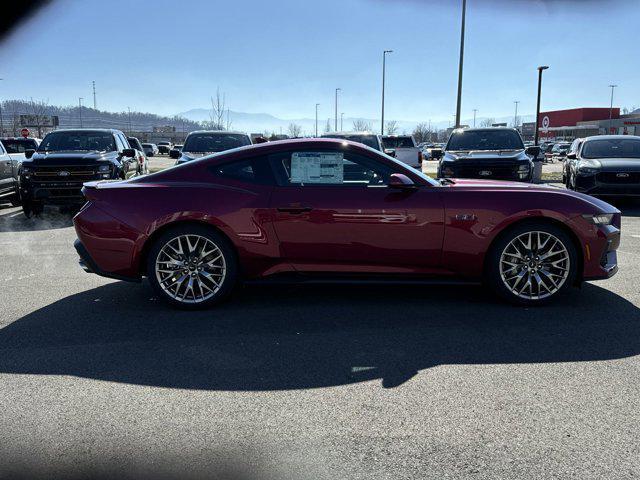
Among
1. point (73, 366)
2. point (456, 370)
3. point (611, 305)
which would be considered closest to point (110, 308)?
point (73, 366)

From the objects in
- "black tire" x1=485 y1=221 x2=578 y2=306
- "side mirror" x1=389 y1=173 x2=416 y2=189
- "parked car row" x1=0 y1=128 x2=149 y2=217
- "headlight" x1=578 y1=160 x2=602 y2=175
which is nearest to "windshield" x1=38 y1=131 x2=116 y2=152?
"parked car row" x1=0 y1=128 x2=149 y2=217

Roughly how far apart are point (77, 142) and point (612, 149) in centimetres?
1254

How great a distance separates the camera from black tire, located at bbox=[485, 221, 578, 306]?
16.5 ft

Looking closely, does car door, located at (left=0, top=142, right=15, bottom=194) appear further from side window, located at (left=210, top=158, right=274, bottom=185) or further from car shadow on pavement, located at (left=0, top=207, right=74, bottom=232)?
side window, located at (left=210, top=158, right=274, bottom=185)

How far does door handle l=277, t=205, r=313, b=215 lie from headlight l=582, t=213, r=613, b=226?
8.04 feet

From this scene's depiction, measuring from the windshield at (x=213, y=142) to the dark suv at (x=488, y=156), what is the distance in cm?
492

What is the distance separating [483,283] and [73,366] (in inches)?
134

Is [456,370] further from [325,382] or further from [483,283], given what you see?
[483,283]

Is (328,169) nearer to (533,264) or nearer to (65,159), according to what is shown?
(533,264)

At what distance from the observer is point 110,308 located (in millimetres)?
5145

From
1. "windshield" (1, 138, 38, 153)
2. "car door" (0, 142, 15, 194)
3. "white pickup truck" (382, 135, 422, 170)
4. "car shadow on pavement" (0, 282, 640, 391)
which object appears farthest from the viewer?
"white pickup truck" (382, 135, 422, 170)

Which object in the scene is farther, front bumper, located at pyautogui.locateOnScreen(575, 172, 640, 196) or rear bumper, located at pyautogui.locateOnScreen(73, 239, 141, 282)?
front bumper, located at pyautogui.locateOnScreen(575, 172, 640, 196)

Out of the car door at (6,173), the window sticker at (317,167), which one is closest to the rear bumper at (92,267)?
the window sticker at (317,167)

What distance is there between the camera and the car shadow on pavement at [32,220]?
10.4 meters
